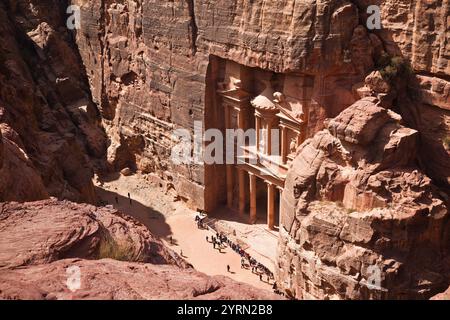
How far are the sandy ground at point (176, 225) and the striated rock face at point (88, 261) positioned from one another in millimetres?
15459

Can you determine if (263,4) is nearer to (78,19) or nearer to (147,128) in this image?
(147,128)

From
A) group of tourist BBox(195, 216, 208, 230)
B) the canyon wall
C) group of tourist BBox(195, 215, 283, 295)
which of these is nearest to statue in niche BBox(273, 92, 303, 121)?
the canyon wall

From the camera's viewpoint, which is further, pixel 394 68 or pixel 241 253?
pixel 241 253

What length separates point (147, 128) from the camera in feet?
103

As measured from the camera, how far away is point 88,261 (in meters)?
6.73

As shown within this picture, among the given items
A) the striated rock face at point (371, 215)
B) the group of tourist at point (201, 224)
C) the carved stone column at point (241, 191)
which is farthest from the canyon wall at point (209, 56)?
the striated rock face at point (371, 215)

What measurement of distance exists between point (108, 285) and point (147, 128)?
1009 inches

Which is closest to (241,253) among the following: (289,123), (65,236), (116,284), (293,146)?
(293,146)

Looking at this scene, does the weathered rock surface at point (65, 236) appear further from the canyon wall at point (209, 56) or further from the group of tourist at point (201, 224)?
the group of tourist at point (201, 224)

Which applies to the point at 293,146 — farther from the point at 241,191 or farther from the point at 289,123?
the point at 241,191

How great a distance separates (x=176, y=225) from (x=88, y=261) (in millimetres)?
21317

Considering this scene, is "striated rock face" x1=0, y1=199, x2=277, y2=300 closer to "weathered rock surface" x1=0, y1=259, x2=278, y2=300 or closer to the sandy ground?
"weathered rock surface" x1=0, y1=259, x2=278, y2=300

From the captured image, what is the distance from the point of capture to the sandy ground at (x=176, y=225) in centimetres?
2412

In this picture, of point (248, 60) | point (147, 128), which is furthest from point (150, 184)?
point (248, 60)
